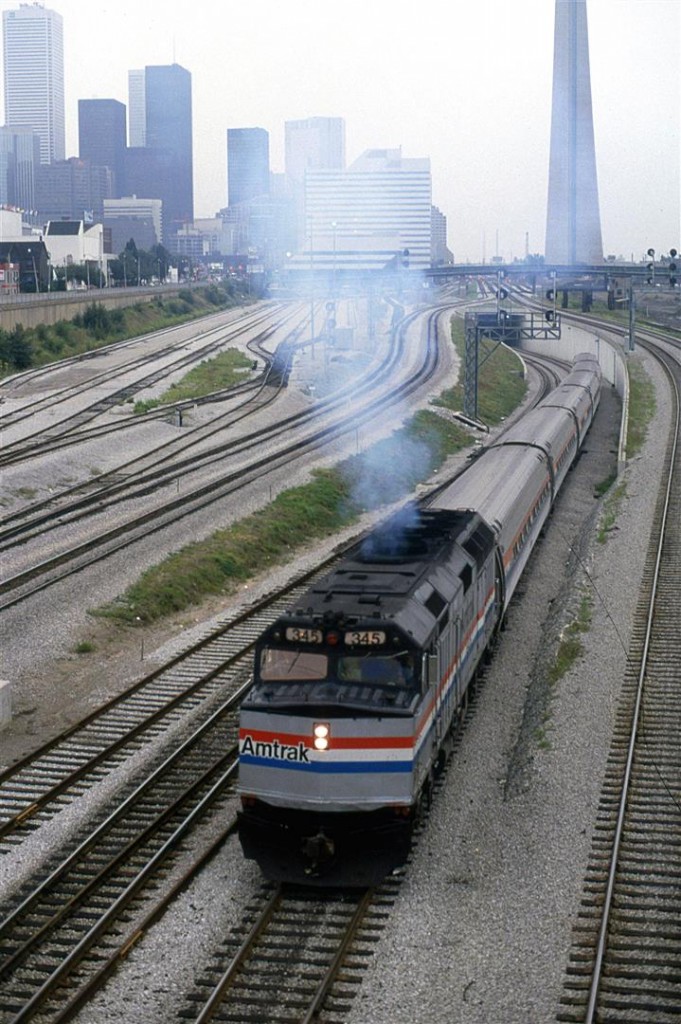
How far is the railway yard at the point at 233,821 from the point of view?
12375 mm

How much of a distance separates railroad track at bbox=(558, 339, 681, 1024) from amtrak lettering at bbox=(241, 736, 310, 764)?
3.68 meters

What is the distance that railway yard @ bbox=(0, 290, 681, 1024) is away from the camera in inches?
487

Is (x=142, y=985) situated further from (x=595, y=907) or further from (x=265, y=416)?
(x=265, y=416)

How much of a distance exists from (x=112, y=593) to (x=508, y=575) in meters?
8.82

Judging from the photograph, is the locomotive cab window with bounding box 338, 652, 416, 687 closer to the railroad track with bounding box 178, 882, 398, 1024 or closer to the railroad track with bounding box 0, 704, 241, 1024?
the railroad track with bounding box 178, 882, 398, 1024

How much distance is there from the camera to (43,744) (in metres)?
19.0

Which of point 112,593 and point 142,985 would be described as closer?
point 142,985

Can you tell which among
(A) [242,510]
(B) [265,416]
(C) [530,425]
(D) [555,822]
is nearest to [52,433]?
(B) [265,416]

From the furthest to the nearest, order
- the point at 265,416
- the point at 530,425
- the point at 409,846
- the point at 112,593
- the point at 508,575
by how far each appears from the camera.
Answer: the point at 265,416 → the point at 530,425 → the point at 112,593 → the point at 508,575 → the point at 409,846

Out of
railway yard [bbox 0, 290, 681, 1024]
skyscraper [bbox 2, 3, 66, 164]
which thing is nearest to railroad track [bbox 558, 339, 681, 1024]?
railway yard [bbox 0, 290, 681, 1024]

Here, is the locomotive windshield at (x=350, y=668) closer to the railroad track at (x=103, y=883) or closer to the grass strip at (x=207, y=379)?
the railroad track at (x=103, y=883)

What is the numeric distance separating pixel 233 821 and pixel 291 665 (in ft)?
9.67

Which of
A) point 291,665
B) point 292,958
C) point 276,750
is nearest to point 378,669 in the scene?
point 291,665

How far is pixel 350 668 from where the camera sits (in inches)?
571
